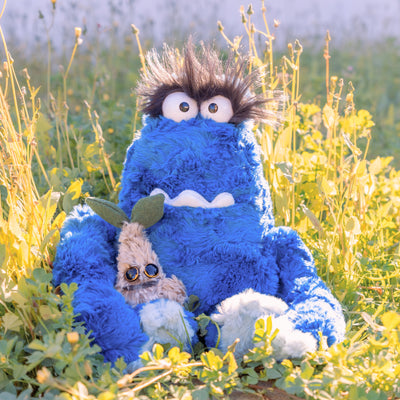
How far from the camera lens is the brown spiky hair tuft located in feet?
4.99

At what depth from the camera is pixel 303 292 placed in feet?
4.66

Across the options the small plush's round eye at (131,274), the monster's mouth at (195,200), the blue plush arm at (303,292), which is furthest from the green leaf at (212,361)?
the monster's mouth at (195,200)

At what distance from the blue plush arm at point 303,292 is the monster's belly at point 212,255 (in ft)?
0.16

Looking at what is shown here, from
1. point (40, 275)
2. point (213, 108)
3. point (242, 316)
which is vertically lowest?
point (242, 316)

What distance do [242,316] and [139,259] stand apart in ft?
1.07

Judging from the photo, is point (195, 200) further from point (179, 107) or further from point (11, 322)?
point (11, 322)

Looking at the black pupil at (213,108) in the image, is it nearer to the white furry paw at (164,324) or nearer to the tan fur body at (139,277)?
the tan fur body at (139,277)

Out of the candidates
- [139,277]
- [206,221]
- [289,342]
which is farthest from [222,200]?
[289,342]

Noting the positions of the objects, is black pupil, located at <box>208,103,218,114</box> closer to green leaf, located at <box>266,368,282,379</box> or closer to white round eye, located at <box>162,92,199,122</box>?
white round eye, located at <box>162,92,199,122</box>

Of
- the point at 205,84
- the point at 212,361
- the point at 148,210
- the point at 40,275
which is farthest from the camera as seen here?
the point at 205,84

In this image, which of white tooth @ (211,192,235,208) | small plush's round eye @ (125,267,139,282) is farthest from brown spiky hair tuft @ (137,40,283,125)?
small plush's round eye @ (125,267,139,282)

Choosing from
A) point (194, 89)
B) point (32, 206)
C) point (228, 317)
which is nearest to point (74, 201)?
point (32, 206)

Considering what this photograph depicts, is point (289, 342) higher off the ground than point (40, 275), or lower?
lower

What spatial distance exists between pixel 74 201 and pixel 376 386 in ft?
3.44
